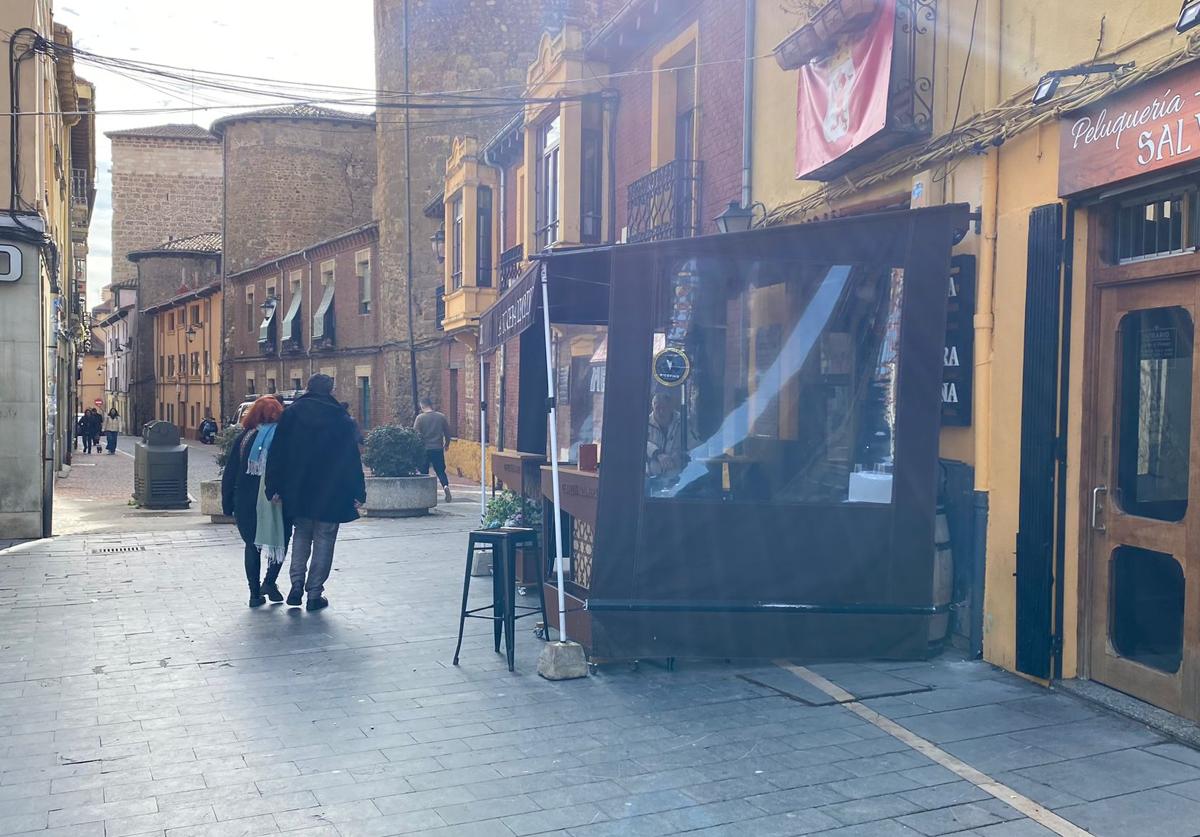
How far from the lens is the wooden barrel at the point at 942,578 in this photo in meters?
6.59

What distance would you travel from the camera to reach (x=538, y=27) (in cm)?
2964

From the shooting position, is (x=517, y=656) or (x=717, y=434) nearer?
(x=717, y=434)

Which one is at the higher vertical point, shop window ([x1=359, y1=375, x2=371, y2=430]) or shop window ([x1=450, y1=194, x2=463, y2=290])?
shop window ([x1=450, y1=194, x2=463, y2=290])

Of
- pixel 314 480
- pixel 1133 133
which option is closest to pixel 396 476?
pixel 314 480

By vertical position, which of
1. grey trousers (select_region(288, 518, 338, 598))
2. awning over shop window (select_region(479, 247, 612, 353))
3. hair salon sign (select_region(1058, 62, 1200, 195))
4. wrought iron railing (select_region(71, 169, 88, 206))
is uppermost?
wrought iron railing (select_region(71, 169, 88, 206))

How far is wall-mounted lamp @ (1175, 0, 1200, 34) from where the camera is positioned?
4750mm

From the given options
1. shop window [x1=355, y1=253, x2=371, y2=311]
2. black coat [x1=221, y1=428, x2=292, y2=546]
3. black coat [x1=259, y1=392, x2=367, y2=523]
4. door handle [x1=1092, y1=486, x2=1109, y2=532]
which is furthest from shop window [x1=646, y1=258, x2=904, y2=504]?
shop window [x1=355, y1=253, x2=371, y2=311]

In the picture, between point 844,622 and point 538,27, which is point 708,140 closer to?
point 844,622

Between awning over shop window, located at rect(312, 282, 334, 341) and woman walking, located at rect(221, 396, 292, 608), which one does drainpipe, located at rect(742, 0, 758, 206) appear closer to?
woman walking, located at rect(221, 396, 292, 608)

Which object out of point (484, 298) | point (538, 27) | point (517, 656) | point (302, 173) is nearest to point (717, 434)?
point (517, 656)

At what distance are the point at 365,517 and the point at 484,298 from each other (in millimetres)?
8577

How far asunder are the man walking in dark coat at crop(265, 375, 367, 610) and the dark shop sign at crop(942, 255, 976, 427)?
4.21 metres

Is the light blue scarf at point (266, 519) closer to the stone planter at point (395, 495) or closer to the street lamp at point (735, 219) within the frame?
the street lamp at point (735, 219)

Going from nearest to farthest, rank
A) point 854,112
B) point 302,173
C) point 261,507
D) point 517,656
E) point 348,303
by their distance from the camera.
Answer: point 517,656, point 854,112, point 261,507, point 348,303, point 302,173
